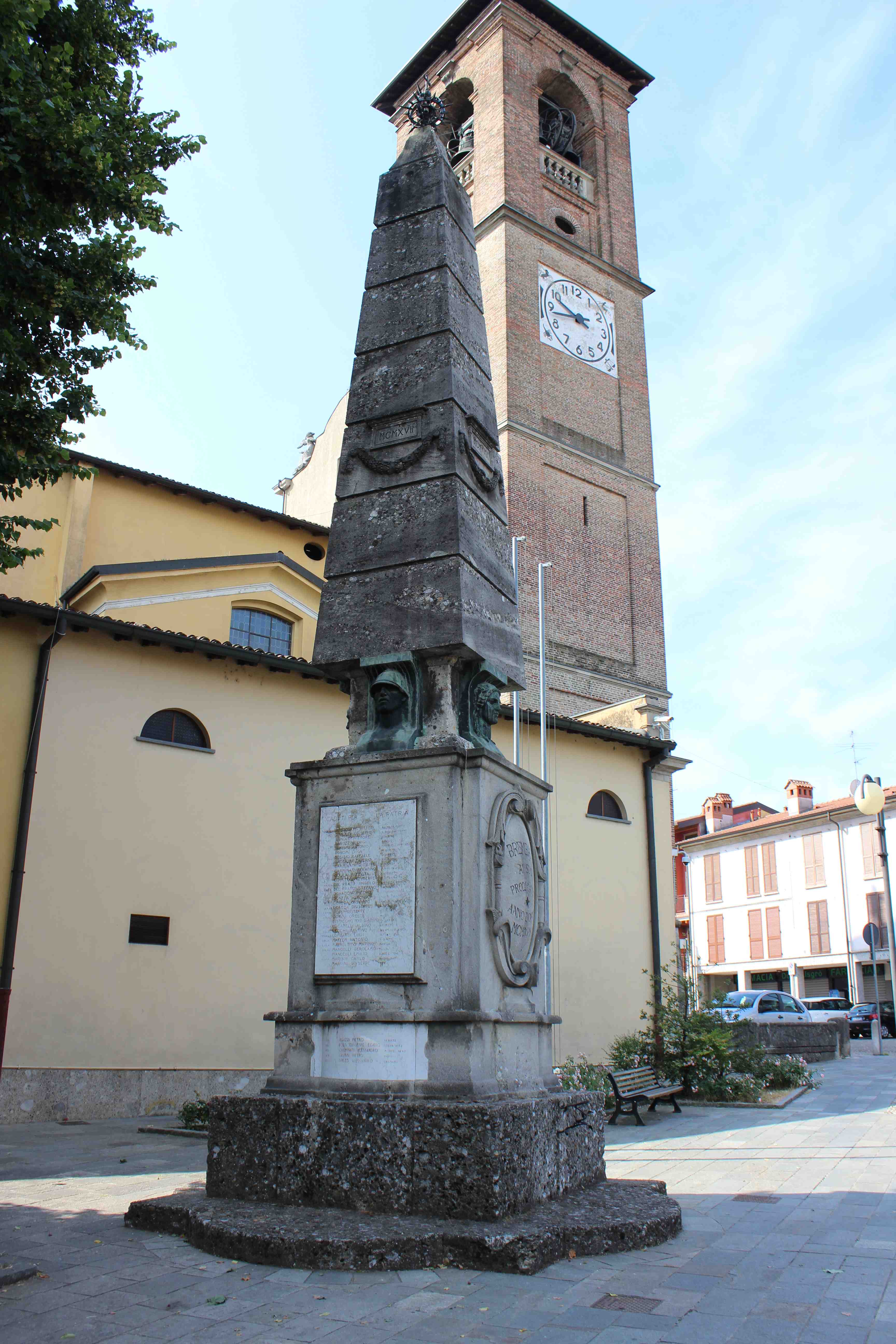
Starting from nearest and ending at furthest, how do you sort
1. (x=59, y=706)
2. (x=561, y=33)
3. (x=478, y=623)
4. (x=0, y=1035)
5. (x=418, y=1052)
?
(x=418, y=1052) < (x=478, y=623) < (x=0, y=1035) < (x=59, y=706) < (x=561, y=33)

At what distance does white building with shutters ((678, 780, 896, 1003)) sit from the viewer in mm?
39438

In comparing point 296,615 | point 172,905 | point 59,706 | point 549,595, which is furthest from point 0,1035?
point 549,595

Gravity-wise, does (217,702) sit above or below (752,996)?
above

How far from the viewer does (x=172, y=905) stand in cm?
1266

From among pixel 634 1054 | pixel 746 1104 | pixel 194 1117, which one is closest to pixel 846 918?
pixel 634 1054

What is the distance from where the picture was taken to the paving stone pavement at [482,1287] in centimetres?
367

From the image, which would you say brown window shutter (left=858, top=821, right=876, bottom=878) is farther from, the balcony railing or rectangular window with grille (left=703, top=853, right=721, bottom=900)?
the balcony railing

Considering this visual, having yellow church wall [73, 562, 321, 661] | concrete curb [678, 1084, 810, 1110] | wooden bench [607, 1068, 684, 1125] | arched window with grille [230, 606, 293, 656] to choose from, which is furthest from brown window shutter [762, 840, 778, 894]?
wooden bench [607, 1068, 684, 1125]

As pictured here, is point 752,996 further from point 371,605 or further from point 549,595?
point 371,605

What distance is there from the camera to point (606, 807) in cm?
1823

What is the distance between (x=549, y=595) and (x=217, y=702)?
13908 mm

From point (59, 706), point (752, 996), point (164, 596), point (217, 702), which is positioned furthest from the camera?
point (752, 996)

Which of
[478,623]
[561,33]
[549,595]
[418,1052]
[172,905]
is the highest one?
[561,33]

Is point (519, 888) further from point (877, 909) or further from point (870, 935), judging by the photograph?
point (877, 909)
